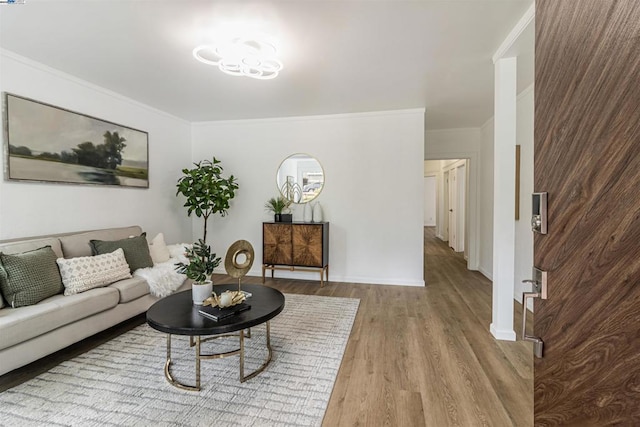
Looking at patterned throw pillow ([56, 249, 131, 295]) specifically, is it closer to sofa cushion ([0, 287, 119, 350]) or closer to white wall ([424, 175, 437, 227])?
sofa cushion ([0, 287, 119, 350])

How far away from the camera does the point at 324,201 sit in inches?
183

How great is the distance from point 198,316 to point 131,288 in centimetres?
125

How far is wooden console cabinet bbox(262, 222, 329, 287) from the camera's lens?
4270 millimetres

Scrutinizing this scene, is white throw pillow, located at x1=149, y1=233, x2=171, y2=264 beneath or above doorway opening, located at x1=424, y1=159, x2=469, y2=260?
beneath

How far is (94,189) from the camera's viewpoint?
3.42m

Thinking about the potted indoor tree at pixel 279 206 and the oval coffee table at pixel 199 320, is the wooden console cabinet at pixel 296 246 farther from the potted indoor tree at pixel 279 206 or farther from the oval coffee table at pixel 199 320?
the oval coffee table at pixel 199 320

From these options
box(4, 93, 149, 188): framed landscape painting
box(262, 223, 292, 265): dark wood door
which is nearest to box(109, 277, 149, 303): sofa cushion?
box(4, 93, 149, 188): framed landscape painting

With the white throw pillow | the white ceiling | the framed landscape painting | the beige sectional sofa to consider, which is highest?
the white ceiling

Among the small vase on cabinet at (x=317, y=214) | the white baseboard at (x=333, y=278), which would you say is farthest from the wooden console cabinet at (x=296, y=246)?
the white baseboard at (x=333, y=278)

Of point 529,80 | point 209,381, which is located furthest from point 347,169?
point 209,381

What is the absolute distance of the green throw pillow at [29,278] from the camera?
2.19m

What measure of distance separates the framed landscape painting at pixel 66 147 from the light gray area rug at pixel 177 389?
1775 mm

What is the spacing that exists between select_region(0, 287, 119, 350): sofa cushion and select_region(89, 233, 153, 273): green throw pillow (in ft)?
1.67

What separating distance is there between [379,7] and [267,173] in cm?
315
